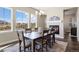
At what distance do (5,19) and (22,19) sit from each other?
33 cm

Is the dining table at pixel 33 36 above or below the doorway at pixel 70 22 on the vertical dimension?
below

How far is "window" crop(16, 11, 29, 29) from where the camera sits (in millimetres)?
1912

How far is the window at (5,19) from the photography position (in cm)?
183

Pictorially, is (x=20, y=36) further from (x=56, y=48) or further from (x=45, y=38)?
(x=56, y=48)

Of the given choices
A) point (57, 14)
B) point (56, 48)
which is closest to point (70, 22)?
point (57, 14)

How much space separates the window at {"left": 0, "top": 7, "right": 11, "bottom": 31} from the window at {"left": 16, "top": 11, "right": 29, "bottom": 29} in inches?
6.6

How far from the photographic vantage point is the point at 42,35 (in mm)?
1974

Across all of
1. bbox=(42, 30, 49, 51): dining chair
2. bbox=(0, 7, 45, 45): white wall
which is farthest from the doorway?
bbox=(0, 7, 45, 45): white wall

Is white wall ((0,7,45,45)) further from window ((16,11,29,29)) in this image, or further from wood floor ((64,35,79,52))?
wood floor ((64,35,79,52))

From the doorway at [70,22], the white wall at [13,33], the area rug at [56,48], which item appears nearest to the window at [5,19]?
the white wall at [13,33]

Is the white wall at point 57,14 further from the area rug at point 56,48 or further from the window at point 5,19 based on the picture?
the window at point 5,19

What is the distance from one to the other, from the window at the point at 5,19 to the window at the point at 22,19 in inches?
6.6

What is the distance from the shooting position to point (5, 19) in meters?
1.84
